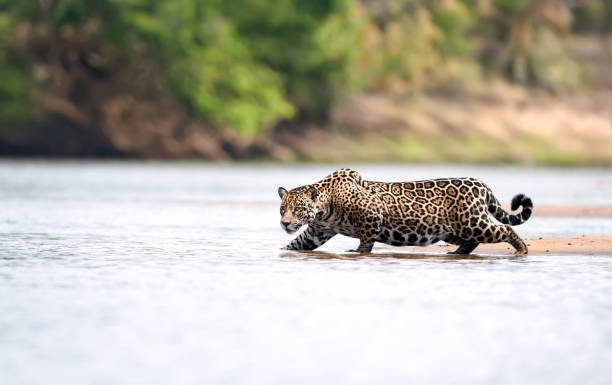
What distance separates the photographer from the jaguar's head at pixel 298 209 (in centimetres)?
1329

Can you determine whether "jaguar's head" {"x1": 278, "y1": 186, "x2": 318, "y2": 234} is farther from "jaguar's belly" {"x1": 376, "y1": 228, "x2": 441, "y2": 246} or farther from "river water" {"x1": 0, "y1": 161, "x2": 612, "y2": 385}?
"jaguar's belly" {"x1": 376, "y1": 228, "x2": 441, "y2": 246}

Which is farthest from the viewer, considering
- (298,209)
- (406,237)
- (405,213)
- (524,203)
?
(524,203)

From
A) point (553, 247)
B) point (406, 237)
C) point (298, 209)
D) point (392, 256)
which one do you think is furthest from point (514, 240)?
point (298, 209)

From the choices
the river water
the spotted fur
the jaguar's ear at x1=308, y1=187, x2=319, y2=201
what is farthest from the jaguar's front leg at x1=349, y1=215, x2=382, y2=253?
the jaguar's ear at x1=308, y1=187, x2=319, y2=201

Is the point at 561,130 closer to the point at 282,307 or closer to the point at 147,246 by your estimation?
the point at 147,246

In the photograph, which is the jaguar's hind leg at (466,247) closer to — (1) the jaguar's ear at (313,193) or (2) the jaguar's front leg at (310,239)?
(2) the jaguar's front leg at (310,239)

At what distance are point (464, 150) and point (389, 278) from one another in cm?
5033

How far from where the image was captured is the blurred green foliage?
5547 cm

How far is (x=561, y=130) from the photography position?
64.1 meters

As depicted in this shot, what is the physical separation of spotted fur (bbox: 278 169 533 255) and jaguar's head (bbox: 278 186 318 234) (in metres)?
0.01

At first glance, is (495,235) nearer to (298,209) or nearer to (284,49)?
(298,209)

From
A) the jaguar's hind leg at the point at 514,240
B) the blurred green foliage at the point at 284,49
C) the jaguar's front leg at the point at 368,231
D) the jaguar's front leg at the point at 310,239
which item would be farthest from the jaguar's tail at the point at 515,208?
the blurred green foliage at the point at 284,49

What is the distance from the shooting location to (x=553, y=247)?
14586 millimetres

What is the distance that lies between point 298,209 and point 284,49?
153ft
